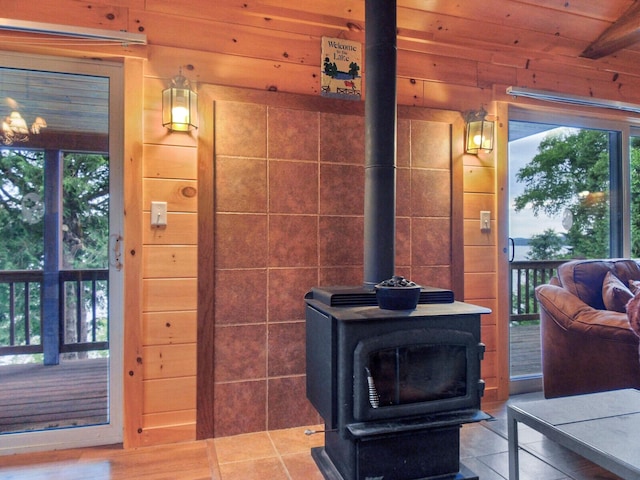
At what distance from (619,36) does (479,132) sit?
1.31 m

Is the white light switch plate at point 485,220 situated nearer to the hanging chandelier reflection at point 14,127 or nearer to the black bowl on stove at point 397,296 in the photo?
the black bowl on stove at point 397,296

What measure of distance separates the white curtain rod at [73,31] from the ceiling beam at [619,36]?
305cm

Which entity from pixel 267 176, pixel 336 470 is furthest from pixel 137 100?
pixel 336 470

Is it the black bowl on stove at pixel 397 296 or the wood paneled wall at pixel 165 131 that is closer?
the black bowl on stove at pixel 397 296

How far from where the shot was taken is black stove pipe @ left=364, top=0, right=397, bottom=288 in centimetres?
200

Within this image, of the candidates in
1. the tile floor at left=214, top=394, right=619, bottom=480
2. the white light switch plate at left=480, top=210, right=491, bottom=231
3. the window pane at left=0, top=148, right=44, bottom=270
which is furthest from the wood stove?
the window pane at left=0, top=148, right=44, bottom=270

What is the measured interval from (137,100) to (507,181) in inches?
92.7

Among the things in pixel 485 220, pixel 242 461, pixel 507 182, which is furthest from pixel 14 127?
pixel 507 182

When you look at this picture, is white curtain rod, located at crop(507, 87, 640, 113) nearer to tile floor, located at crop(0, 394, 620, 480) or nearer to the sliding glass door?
the sliding glass door

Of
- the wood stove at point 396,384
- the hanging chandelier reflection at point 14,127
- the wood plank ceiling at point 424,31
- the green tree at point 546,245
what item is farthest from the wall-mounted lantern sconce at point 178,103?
the green tree at point 546,245

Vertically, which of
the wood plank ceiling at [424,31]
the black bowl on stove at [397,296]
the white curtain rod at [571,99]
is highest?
the wood plank ceiling at [424,31]

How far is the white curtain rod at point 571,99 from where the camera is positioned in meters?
2.84

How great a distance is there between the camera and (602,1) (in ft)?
9.56

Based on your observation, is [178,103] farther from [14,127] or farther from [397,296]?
[397,296]
